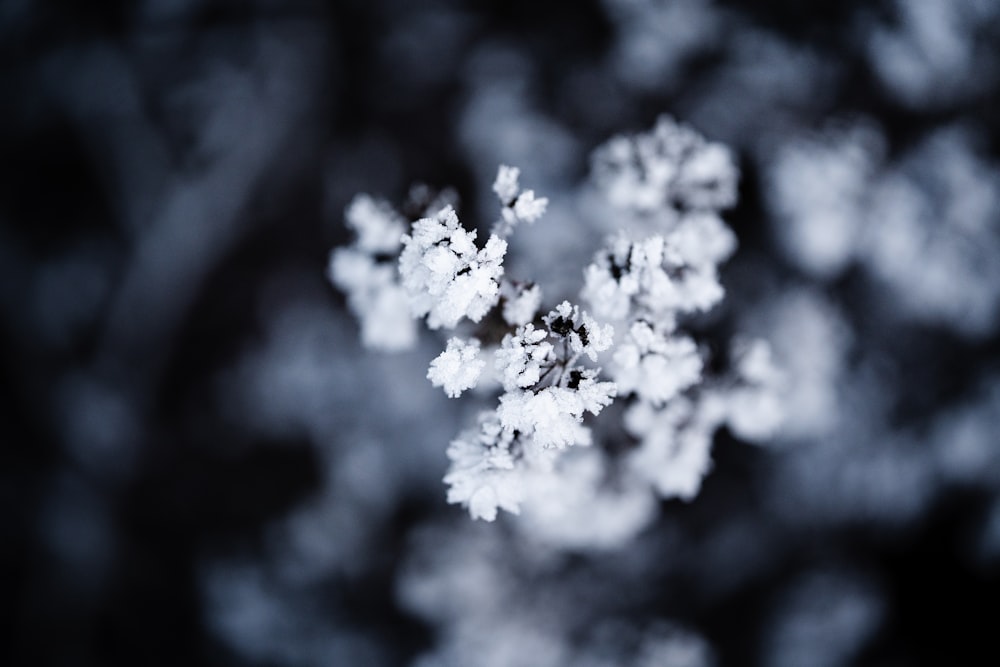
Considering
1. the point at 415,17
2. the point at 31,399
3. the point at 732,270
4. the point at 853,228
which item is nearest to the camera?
the point at 853,228

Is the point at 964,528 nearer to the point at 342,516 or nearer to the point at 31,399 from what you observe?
the point at 342,516

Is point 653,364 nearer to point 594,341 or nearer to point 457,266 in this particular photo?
point 594,341

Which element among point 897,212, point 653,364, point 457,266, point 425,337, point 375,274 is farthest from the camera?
point 425,337

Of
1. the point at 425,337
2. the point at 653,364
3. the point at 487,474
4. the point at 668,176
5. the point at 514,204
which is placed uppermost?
the point at 425,337

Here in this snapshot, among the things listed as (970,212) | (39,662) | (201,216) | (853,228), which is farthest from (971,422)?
(39,662)

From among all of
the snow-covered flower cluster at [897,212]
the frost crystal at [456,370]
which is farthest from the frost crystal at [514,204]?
the snow-covered flower cluster at [897,212]

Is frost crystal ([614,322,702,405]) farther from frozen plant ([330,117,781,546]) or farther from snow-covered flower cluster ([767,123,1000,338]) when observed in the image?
snow-covered flower cluster ([767,123,1000,338])

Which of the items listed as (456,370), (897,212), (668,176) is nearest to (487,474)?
(456,370)

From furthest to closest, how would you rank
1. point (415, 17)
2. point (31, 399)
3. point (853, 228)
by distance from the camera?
point (31, 399) → point (415, 17) → point (853, 228)
